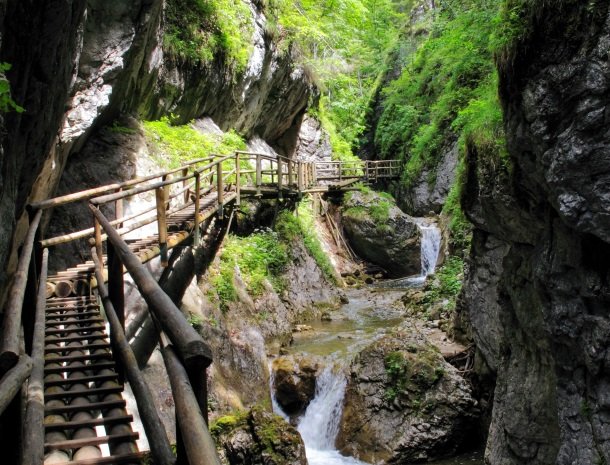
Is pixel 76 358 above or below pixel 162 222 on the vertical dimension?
below

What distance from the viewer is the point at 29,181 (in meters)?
4.57

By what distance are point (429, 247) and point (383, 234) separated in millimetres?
2046

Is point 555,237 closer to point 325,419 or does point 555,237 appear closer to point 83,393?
point 83,393

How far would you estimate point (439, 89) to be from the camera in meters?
25.2

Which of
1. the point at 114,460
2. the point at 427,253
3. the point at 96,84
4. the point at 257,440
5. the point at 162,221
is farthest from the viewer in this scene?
the point at 427,253

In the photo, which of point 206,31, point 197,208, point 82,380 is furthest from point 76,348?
point 206,31

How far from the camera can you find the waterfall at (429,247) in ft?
69.7

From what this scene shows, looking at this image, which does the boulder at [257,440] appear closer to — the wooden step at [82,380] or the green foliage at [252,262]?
the wooden step at [82,380]

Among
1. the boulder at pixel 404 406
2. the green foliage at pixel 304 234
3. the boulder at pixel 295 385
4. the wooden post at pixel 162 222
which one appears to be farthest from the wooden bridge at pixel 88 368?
the green foliage at pixel 304 234

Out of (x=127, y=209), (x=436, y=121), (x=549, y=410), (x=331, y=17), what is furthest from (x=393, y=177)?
(x=549, y=410)

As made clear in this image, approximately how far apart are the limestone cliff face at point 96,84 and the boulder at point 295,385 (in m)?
5.66

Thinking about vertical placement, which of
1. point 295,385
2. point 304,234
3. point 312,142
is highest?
point 312,142

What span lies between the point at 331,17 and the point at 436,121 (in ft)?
25.8

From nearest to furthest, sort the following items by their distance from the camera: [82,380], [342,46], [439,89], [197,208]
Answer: [82,380] → [197,208] → [439,89] → [342,46]
